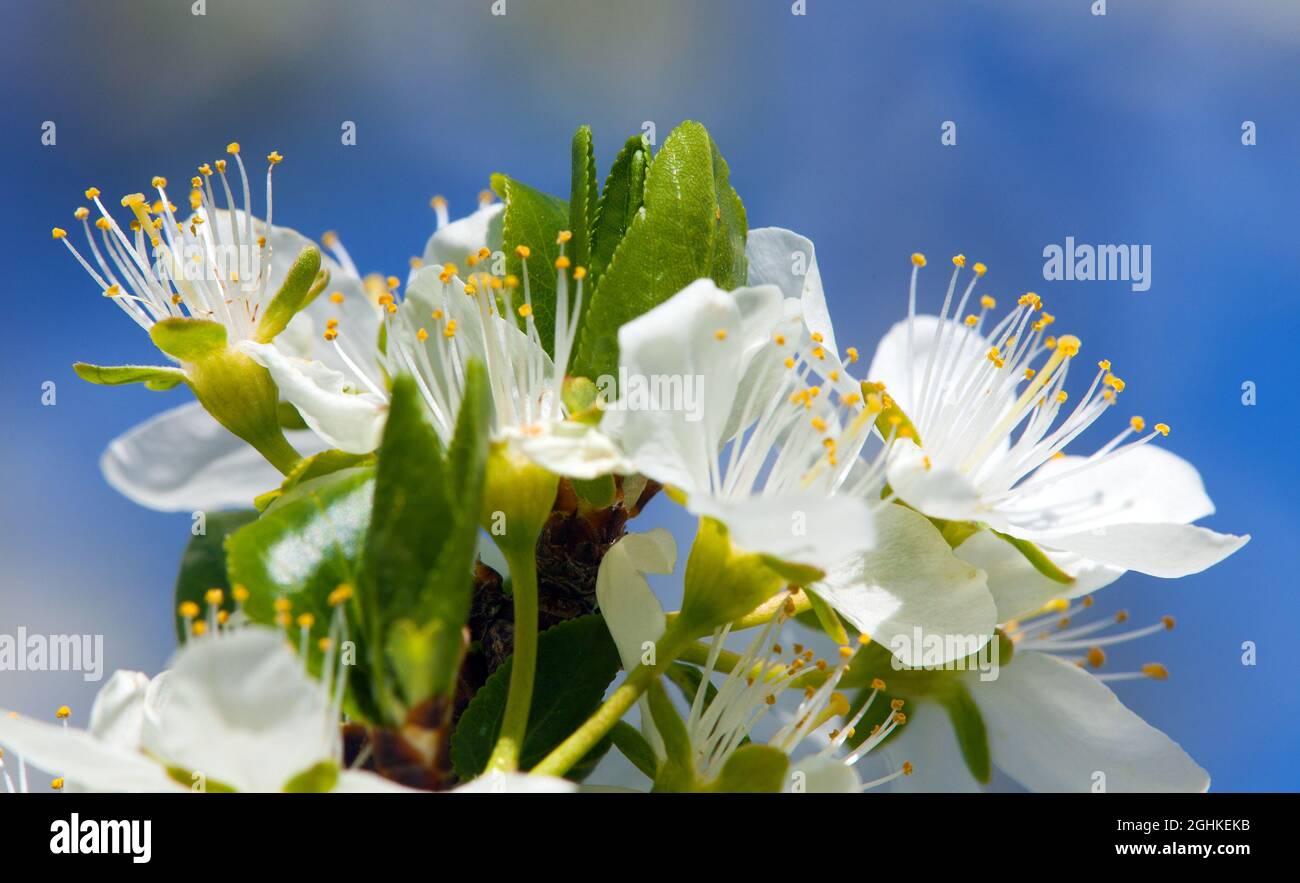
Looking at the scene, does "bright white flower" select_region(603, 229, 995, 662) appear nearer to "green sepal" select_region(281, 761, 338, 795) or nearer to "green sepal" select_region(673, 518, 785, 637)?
"green sepal" select_region(673, 518, 785, 637)

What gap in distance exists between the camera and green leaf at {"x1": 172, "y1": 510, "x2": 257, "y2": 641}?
101cm

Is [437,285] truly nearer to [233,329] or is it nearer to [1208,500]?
[233,329]

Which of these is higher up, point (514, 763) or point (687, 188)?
point (687, 188)

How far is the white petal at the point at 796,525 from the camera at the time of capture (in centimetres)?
73

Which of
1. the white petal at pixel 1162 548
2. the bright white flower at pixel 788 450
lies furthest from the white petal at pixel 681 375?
the white petal at pixel 1162 548

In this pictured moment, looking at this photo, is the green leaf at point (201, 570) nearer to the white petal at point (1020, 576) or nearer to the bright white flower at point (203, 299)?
the bright white flower at point (203, 299)

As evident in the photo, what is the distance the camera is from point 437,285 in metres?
1.00

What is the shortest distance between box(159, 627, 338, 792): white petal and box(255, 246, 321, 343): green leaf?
47 cm

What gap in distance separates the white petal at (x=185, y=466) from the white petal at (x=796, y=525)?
59 centimetres

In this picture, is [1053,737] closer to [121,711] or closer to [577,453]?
[577,453]

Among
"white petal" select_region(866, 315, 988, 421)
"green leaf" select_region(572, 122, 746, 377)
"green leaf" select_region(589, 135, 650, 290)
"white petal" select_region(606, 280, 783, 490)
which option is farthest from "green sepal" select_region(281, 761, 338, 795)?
"white petal" select_region(866, 315, 988, 421)
